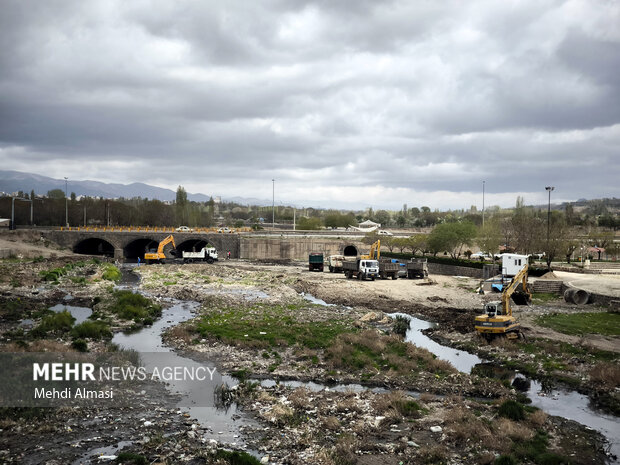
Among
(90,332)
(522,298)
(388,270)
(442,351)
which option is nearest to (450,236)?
(388,270)

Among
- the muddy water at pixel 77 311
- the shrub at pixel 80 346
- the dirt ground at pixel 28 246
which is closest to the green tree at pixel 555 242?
the muddy water at pixel 77 311

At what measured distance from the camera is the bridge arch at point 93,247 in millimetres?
107100

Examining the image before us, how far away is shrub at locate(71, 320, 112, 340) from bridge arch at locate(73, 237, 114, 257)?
265 ft

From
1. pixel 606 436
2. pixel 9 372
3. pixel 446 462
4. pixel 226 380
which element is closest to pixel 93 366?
pixel 9 372

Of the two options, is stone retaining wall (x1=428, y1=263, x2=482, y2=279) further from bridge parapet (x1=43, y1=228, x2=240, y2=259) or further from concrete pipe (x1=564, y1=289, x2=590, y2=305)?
bridge parapet (x1=43, y1=228, x2=240, y2=259)

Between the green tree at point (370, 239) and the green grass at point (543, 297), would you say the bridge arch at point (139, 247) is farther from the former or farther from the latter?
the green grass at point (543, 297)

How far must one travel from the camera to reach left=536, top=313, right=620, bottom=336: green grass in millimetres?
33969

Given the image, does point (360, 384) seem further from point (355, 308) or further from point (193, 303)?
point (193, 303)

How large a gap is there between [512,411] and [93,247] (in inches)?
4809

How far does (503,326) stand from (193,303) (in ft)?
95.9

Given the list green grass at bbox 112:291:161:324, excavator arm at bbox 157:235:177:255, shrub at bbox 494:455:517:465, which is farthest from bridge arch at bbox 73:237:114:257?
shrub at bbox 494:455:517:465

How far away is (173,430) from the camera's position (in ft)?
57.1

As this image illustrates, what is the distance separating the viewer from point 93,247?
405ft

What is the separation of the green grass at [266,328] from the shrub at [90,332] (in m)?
5.84
